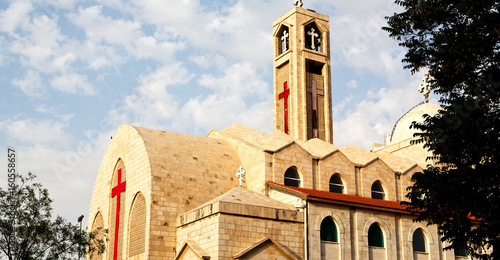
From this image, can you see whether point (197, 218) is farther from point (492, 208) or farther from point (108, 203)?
point (492, 208)

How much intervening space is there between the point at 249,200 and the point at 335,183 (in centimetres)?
779

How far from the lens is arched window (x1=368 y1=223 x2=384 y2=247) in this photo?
2911cm

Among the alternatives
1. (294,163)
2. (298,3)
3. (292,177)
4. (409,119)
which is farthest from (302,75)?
(292,177)

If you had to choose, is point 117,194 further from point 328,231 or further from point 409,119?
point 409,119

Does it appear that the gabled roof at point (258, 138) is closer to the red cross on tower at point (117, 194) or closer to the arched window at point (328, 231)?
the arched window at point (328, 231)

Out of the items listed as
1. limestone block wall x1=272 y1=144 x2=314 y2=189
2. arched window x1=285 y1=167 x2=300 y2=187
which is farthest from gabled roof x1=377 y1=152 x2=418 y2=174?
arched window x1=285 y1=167 x2=300 y2=187

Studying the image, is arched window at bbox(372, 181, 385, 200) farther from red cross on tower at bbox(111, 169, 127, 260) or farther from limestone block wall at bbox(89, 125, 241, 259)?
red cross on tower at bbox(111, 169, 127, 260)

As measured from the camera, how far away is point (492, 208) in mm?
17625

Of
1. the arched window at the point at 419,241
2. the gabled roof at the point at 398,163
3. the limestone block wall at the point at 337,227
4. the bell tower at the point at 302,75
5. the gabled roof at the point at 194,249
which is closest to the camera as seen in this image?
the gabled roof at the point at 194,249

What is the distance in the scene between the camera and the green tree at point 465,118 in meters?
18.4

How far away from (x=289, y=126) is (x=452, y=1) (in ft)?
78.5

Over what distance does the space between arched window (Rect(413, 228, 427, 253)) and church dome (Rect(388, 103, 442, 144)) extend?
1326cm

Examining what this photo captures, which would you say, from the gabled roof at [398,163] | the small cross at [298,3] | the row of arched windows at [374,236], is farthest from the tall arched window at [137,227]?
the small cross at [298,3]

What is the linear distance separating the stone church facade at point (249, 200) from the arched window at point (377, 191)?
0.06 m
